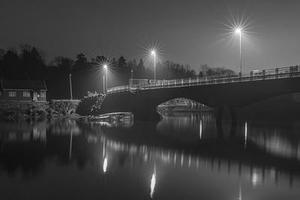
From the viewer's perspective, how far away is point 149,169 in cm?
2803

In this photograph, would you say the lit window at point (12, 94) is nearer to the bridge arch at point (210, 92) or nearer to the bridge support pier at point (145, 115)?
the bridge arch at point (210, 92)

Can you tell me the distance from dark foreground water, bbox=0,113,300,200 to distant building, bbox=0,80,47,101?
64.8 meters

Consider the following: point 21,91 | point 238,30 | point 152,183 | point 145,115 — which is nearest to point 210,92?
point 238,30

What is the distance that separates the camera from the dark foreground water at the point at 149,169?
21641mm

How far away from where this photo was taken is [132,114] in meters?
83.8

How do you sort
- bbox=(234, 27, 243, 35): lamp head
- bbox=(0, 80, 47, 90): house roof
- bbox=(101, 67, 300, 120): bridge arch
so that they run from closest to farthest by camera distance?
bbox=(101, 67, 300, 120): bridge arch, bbox=(234, 27, 243, 35): lamp head, bbox=(0, 80, 47, 90): house roof

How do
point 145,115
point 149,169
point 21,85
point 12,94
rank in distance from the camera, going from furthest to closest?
point 21,85
point 12,94
point 145,115
point 149,169

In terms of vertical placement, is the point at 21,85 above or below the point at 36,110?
above

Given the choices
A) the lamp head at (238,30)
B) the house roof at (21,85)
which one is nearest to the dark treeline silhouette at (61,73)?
the house roof at (21,85)

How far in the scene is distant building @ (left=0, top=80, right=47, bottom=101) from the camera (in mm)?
105688

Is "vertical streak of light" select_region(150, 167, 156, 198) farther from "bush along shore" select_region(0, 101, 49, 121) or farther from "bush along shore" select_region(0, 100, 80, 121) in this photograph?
"bush along shore" select_region(0, 101, 49, 121)

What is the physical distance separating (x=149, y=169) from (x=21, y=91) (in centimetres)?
8710

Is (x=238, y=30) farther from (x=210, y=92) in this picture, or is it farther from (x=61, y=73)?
(x=61, y=73)

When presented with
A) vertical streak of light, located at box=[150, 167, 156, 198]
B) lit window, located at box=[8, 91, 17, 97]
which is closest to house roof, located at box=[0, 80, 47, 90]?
lit window, located at box=[8, 91, 17, 97]
